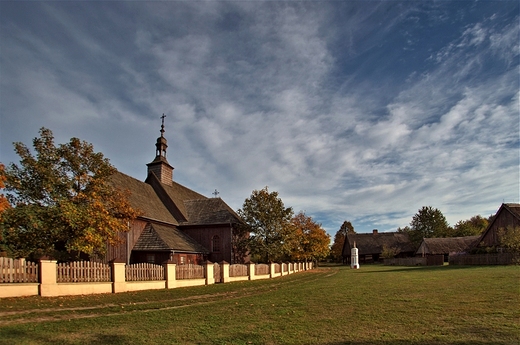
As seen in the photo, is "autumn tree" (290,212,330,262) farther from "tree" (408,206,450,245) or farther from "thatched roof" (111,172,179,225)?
"tree" (408,206,450,245)

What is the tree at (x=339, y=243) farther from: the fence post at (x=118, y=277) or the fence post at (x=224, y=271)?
the fence post at (x=118, y=277)

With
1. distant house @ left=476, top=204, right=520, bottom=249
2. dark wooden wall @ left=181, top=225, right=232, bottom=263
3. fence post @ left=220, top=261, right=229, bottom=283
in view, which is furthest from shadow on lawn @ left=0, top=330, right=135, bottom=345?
distant house @ left=476, top=204, right=520, bottom=249

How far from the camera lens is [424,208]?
268 ft

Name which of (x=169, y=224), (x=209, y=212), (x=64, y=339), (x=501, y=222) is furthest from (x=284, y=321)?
(x=501, y=222)

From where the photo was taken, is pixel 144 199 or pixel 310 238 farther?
pixel 310 238

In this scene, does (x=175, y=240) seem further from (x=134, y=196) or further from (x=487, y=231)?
(x=487, y=231)

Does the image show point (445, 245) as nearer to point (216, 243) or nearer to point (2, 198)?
point (216, 243)

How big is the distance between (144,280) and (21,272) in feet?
19.8

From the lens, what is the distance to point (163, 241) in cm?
2842

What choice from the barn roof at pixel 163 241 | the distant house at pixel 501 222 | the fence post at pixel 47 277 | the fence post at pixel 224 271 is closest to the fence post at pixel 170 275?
the fence post at pixel 224 271

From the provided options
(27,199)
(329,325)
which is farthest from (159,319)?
(27,199)

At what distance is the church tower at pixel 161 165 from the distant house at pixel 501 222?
3476 cm

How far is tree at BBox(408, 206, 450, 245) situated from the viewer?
74.8 m

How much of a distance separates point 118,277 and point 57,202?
519cm
